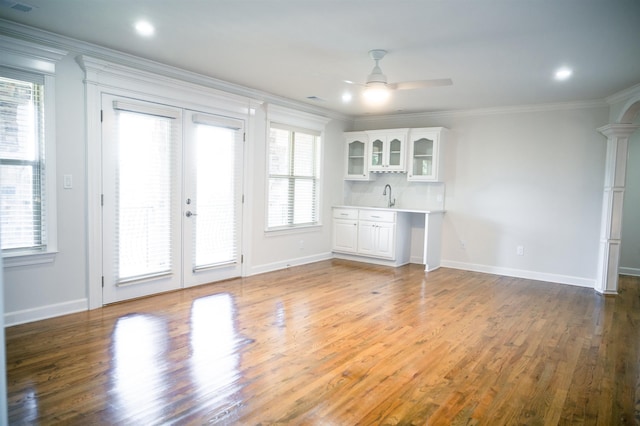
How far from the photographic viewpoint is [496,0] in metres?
2.68

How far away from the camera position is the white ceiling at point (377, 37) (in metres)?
2.89

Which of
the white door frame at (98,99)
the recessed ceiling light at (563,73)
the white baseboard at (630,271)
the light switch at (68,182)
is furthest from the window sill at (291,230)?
the white baseboard at (630,271)

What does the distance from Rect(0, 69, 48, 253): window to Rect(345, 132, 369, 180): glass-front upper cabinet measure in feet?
15.6

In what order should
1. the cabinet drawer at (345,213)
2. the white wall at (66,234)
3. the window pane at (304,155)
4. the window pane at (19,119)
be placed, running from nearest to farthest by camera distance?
the window pane at (19,119)
the white wall at (66,234)
the window pane at (304,155)
the cabinet drawer at (345,213)

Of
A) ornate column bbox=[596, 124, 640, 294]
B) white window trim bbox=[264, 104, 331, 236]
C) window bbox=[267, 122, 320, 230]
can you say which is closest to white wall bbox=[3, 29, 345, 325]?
white window trim bbox=[264, 104, 331, 236]

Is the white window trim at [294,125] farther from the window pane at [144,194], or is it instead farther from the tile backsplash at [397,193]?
the window pane at [144,194]

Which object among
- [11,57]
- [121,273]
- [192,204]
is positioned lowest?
[121,273]

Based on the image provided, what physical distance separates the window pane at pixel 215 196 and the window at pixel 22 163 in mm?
1641

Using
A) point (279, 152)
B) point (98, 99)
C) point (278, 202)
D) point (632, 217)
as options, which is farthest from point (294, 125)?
point (632, 217)

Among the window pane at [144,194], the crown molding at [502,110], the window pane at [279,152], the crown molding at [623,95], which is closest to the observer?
the window pane at [144,194]

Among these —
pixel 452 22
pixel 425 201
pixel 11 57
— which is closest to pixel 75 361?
pixel 11 57

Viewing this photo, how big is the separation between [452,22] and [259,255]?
3.94 m

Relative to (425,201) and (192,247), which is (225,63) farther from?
(425,201)

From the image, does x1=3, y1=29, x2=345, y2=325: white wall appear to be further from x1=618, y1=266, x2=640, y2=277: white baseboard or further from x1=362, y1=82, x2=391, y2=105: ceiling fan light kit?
x1=618, y1=266, x2=640, y2=277: white baseboard
